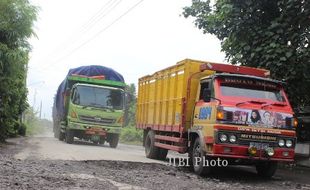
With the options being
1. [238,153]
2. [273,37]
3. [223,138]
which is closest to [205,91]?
[223,138]

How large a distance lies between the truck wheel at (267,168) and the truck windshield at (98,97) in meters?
11.4

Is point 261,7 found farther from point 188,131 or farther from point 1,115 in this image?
point 1,115

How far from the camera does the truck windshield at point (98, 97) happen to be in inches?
870

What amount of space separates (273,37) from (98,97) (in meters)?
9.91

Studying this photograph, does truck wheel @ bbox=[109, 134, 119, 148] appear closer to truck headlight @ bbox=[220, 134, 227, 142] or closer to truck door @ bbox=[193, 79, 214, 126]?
truck door @ bbox=[193, 79, 214, 126]

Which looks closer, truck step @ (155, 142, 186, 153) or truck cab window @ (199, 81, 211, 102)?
truck cab window @ (199, 81, 211, 102)

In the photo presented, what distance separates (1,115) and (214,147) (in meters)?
10.5

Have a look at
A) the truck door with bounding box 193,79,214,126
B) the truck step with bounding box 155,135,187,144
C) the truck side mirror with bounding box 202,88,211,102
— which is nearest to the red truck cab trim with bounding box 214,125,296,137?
the truck door with bounding box 193,79,214,126

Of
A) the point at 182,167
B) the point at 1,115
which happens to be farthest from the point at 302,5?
the point at 1,115

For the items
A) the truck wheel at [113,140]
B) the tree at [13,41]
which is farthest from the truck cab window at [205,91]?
the truck wheel at [113,140]

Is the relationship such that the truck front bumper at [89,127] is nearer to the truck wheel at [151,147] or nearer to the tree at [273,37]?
the truck wheel at [151,147]

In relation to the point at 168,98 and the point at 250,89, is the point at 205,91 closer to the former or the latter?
the point at 250,89

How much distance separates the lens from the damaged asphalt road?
8.28 metres

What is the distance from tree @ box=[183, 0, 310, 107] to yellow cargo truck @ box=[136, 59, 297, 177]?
7.54 ft
